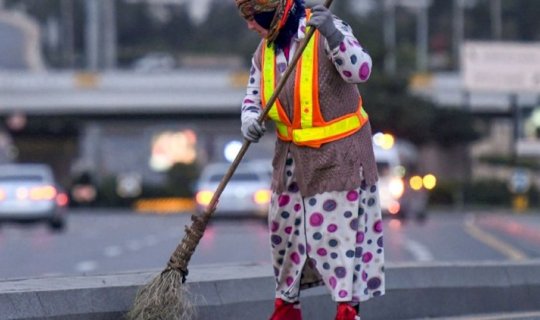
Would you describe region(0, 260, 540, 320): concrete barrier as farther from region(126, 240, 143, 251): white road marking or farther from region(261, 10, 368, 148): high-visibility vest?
region(126, 240, 143, 251): white road marking

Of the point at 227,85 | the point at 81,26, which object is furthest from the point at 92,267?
the point at 81,26

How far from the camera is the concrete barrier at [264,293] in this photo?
736 centimetres

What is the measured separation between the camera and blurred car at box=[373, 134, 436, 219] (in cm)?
3791

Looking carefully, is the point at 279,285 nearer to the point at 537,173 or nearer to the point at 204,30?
the point at 537,173

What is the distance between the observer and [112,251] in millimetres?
22625

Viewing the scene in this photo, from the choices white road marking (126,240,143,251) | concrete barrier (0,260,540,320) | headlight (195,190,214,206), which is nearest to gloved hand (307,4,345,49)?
concrete barrier (0,260,540,320)

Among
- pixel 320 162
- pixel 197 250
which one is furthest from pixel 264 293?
pixel 197 250

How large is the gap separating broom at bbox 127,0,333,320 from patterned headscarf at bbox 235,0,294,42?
0.66 ft

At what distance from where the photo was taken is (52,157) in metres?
74.1

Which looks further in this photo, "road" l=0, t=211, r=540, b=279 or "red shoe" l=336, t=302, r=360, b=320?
"road" l=0, t=211, r=540, b=279

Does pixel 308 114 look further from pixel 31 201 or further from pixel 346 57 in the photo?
pixel 31 201

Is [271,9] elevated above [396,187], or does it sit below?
above

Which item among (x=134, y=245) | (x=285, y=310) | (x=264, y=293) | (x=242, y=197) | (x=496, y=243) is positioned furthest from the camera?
(x=242, y=197)

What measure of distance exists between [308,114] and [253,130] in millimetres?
268
